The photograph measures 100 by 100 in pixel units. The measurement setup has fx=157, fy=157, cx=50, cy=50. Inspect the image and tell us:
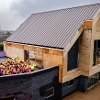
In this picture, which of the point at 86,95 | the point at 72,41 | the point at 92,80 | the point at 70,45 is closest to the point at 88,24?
the point at 72,41

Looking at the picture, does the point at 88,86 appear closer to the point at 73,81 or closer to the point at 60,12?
the point at 73,81

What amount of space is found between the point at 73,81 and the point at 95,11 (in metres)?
9.20

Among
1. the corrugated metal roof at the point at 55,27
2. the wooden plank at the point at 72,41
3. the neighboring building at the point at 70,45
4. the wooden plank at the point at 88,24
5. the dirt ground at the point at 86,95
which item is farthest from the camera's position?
the dirt ground at the point at 86,95

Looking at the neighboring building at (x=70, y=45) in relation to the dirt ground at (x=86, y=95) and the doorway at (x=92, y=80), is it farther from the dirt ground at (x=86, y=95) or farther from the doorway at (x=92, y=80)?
the dirt ground at (x=86, y=95)

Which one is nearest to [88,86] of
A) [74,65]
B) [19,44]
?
[74,65]

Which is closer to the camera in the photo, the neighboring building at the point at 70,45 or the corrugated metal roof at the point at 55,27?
the neighboring building at the point at 70,45

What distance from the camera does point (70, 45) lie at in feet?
56.4

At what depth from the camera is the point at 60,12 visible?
24172 mm

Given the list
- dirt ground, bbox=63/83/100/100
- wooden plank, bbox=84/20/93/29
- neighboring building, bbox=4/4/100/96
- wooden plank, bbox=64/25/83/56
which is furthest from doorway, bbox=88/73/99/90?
wooden plank, bbox=84/20/93/29

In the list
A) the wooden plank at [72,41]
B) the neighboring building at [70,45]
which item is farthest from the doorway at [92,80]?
the wooden plank at [72,41]

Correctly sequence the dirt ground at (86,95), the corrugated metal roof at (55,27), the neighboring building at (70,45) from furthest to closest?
the dirt ground at (86,95)
the corrugated metal roof at (55,27)
the neighboring building at (70,45)

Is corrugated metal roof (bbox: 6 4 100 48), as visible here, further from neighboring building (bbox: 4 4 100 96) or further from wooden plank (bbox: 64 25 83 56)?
wooden plank (bbox: 64 25 83 56)

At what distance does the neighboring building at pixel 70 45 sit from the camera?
57.4 feet

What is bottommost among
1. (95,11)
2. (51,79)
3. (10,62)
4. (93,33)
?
(51,79)
